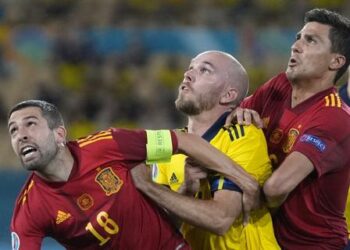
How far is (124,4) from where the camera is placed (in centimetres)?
1234

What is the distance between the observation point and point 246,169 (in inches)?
172

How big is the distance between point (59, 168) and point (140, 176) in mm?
388

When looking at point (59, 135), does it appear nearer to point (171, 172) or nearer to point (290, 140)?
point (171, 172)

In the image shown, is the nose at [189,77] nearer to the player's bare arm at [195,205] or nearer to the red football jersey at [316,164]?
the red football jersey at [316,164]

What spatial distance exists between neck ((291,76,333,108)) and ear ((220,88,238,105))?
299mm

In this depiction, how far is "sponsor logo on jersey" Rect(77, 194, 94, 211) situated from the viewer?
4.17 m

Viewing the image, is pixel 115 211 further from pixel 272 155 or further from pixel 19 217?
pixel 272 155

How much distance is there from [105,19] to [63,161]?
805 centimetres

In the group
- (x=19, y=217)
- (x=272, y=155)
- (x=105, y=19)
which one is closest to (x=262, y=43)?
(x=105, y=19)

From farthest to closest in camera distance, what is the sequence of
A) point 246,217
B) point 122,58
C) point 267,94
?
point 122,58 → point 267,94 → point 246,217

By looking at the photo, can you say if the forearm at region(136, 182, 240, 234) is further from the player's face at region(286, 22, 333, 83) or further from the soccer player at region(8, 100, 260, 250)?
the player's face at region(286, 22, 333, 83)

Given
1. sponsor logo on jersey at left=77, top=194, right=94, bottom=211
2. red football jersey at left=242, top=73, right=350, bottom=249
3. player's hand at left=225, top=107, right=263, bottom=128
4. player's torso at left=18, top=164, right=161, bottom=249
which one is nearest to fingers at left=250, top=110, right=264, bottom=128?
player's hand at left=225, top=107, right=263, bottom=128

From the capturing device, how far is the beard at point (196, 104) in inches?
180

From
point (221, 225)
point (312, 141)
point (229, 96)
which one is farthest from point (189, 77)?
point (221, 225)
